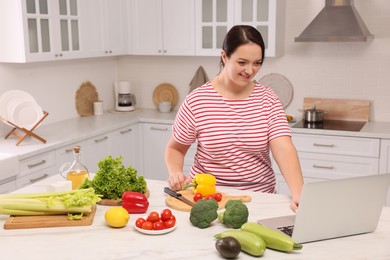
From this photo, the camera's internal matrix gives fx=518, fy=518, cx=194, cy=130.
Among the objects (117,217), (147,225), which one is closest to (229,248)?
(147,225)

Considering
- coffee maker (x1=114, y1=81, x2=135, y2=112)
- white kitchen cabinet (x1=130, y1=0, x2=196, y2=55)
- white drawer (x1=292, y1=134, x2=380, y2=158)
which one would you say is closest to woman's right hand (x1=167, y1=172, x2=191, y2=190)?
white drawer (x1=292, y1=134, x2=380, y2=158)

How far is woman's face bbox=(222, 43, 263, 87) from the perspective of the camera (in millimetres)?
2160

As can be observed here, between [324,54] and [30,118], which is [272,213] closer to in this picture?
[30,118]

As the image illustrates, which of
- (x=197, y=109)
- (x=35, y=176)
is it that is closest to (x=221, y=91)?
(x=197, y=109)

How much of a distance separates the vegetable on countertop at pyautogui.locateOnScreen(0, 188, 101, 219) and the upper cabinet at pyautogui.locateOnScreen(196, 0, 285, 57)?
9.02 feet

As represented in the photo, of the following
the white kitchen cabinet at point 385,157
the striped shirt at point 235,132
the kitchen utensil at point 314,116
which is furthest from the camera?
the kitchen utensil at point 314,116

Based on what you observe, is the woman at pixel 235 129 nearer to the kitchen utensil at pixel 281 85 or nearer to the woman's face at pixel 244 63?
the woman's face at pixel 244 63

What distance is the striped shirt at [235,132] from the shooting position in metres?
2.29

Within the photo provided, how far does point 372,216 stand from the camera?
1749mm

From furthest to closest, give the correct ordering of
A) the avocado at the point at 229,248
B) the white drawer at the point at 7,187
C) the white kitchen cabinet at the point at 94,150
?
the white kitchen cabinet at the point at 94,150, the white drawer at the point at 7,187, the avocado at the point at 229,248

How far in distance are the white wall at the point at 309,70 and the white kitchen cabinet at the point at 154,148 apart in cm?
69

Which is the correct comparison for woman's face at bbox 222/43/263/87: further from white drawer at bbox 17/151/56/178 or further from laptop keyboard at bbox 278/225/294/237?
white drawer at bbox 17/151/56/178

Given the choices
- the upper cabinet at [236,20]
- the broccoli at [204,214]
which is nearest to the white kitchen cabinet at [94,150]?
the upper cabinet at [236,20]

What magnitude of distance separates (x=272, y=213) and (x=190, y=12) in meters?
2.91
